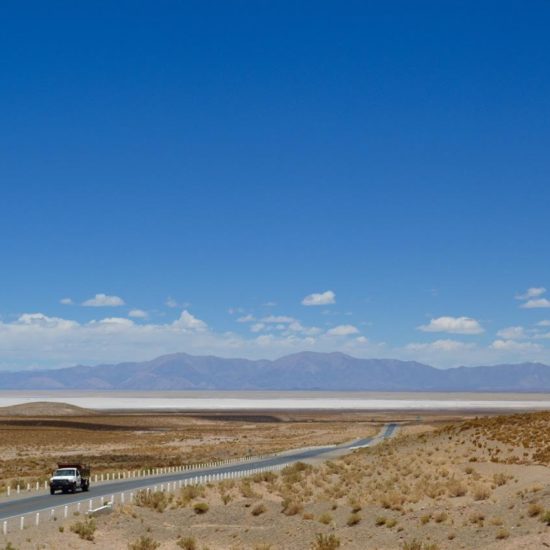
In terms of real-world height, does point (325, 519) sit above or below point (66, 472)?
below

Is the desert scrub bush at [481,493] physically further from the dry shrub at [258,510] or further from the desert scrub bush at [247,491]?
the desert scrub bush at [247,491]

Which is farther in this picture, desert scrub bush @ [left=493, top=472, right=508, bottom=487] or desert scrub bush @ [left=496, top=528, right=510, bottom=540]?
desert scrub bush @ [left=493, top=472, right=508, bottom=487]

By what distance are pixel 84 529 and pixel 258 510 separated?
8737 mm

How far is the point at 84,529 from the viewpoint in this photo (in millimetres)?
30000

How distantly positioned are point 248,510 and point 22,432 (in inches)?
3425

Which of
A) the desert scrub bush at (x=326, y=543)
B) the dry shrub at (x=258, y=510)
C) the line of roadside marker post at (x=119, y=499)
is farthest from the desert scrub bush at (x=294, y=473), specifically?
the desert scrub bush at (x=326, y=543)

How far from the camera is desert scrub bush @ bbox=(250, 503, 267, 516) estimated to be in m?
36.2

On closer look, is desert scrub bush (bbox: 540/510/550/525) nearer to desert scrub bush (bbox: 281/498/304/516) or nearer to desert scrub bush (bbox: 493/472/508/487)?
desert scrub bush (bbox: 281/498/304/516)

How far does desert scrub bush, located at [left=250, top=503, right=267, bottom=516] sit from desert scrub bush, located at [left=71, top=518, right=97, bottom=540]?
751cm

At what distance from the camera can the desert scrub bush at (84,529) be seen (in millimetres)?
29767

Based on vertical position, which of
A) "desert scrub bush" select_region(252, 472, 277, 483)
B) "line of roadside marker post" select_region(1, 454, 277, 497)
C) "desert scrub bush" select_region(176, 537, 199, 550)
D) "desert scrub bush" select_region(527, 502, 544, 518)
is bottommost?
"line of roadside marker post" select_region(1, 454, 277, 497)

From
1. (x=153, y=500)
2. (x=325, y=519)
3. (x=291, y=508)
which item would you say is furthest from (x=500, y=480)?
(x=153, y=500)

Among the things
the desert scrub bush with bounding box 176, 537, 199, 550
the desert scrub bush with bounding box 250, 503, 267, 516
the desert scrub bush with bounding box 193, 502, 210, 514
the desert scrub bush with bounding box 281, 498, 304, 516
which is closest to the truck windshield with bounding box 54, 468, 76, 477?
the desert scrub bush with bounding box 193, 502, 210, 514

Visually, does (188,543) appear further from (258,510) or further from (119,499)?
(119,499)
